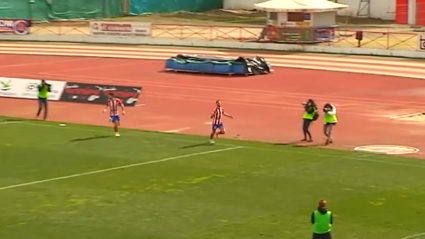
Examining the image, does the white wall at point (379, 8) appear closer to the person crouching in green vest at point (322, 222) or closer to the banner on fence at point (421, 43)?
the banner on fence at point (421, 43)

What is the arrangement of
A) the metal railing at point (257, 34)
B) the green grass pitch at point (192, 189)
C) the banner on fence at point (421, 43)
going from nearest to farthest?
1. the green grass pitch at point (192, 189)
2. the banner on fence at point (421, 43)
3. the metal railing at point (257, 34)

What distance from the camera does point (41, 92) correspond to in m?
42.9

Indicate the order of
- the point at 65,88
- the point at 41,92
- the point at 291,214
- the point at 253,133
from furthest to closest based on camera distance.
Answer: the point at 65,88 < the point at 41,92 < the point at 253,133 < the point at 291,214

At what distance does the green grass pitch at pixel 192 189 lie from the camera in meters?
24.0

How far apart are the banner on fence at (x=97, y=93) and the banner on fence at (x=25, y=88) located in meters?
0.42

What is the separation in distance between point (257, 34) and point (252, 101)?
1143 inches

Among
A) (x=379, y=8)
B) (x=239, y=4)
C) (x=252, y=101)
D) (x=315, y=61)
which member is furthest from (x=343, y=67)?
(x=239, y=4)

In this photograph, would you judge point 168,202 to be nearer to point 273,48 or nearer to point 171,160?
point 171,160

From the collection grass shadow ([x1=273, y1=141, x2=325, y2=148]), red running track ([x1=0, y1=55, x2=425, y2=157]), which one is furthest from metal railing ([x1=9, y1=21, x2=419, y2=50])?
grass shadow ([x1=273, y1=141, x2=325, y2=148])

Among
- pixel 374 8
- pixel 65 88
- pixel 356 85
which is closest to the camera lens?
pixel 65 88

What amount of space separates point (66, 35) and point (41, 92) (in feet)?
117

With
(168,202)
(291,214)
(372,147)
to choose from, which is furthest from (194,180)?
(372,147)

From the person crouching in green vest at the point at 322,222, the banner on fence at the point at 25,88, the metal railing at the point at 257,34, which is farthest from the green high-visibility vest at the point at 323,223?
the metal railing at the point at 257,34

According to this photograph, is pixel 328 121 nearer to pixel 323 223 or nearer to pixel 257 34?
pixel 323 223
